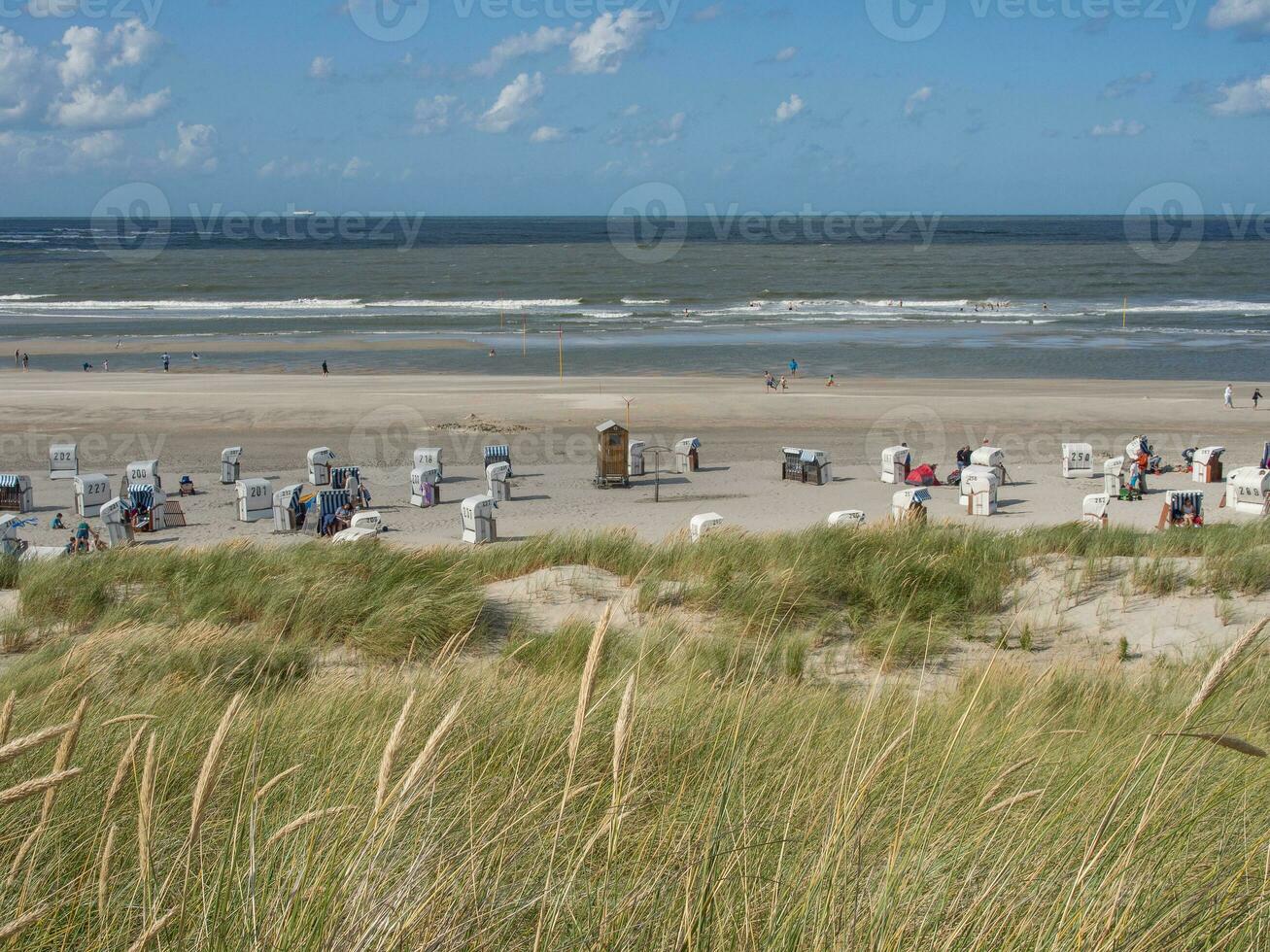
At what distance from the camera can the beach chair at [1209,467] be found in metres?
21.1

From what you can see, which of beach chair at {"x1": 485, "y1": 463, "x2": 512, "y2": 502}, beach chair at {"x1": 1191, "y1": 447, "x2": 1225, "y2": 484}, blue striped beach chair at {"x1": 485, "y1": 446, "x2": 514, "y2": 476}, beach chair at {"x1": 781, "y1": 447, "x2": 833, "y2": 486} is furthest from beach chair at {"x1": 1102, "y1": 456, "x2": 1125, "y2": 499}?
blue striped beach chair at {"x1": 485, "y1": 446, "x2": 514, "y2": 476}

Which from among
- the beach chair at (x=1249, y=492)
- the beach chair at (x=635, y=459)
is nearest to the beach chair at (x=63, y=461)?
the beach chair at (x=635, y=459)

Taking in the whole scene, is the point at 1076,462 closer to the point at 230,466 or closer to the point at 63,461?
the point at 230,466

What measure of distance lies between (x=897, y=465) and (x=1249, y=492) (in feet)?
20.1

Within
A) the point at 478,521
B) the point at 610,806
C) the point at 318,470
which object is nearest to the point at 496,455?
the point at 318,470

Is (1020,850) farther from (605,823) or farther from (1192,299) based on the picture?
(1192,299)

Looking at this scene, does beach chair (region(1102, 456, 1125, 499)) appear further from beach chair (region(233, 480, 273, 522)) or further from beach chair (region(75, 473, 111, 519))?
beach chair (region(75, 473, 111, 519))

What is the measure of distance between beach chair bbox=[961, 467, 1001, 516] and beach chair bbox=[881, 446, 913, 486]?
2580 millimetres

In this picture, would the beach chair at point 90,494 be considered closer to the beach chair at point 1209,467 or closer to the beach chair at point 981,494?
the beach chair at point 981,494

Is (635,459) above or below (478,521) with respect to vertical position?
above

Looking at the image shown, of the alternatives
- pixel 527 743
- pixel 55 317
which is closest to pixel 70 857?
pixel 527 743

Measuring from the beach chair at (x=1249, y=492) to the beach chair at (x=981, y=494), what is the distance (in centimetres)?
390

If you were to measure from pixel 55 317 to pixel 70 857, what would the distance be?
61938 millimetres

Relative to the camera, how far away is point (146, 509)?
18234mm
